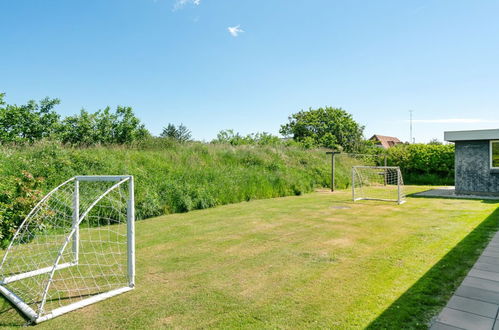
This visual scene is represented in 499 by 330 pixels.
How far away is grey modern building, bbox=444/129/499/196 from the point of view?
36.3 ft

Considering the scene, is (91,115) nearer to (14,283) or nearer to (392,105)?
(14,283)

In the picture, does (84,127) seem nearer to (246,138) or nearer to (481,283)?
(246,138)

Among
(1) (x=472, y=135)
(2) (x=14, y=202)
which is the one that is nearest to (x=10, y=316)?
(2) (x=14, y=202)

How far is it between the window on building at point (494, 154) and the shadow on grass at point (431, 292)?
892 centimetres

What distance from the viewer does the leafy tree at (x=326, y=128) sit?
33.5m

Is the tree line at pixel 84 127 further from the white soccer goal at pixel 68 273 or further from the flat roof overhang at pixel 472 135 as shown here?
the white soccer goal at pixel 68 273

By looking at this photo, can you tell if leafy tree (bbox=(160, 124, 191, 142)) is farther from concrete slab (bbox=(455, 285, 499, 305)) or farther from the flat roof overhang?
concrete slab (bbox=(455, 285, 499, 305))

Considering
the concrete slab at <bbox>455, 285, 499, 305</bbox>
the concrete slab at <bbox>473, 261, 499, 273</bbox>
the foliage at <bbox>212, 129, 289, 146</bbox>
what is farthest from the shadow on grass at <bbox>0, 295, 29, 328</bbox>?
the foliage at <bbox>212, 129, 289, 146</bbox>

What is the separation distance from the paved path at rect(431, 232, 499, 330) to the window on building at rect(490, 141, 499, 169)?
396 inches

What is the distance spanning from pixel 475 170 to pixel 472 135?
Answer: 146 centimetres

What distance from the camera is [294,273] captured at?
356 cm

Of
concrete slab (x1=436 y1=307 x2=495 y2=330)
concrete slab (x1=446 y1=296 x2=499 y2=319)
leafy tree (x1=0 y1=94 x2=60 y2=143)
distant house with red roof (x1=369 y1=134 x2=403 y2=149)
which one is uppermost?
distant house with red roof (x1=369 y1=134 x2=403 y2=149)

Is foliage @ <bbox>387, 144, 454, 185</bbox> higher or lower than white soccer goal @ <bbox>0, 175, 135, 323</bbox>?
higher

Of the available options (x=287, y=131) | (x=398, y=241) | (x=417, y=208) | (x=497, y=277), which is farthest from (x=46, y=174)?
(x=287, y=131)
